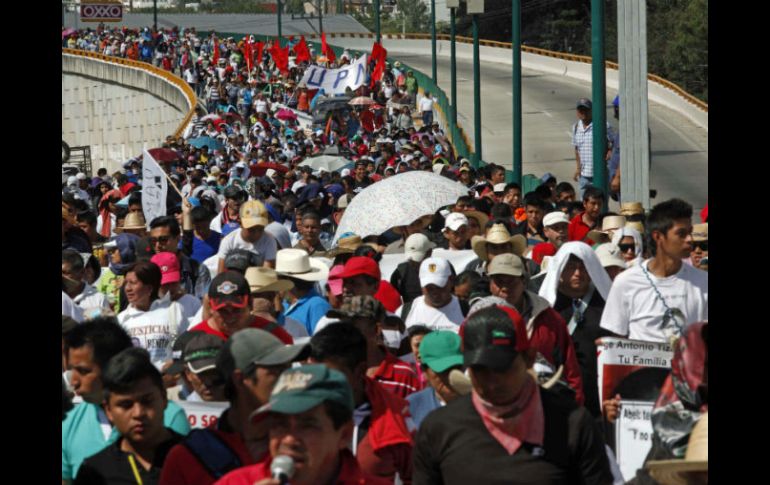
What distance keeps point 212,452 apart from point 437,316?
13.8 feet

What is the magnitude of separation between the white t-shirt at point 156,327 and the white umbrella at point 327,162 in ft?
72.9

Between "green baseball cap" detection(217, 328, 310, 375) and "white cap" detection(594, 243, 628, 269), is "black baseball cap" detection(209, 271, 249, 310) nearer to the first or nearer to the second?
"green baseball cap" detection(217, 328, 310, 375)

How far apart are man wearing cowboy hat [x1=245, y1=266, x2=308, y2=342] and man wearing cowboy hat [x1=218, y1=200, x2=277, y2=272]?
294 centimetres

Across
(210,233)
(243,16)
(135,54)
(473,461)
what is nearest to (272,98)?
(135,54)

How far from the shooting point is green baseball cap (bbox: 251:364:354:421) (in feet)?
15.5

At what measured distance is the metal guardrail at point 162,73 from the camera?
186 feet

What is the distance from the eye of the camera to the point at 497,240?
36.8ft

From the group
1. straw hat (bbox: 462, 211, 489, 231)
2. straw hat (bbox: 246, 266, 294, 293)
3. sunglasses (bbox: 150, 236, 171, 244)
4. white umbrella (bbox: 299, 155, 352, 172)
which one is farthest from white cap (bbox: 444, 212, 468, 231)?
white umbrella (bbox: 299, 155, 352, 172)

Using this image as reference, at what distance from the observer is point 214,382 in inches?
272

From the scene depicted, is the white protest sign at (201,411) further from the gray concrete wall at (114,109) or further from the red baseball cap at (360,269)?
the gray concrete wall at (114,109)

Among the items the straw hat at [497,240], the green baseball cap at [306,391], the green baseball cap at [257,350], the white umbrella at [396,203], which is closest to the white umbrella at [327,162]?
the white umbrella at [396,203]

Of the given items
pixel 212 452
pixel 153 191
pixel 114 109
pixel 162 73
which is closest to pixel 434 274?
pixel 212 452
